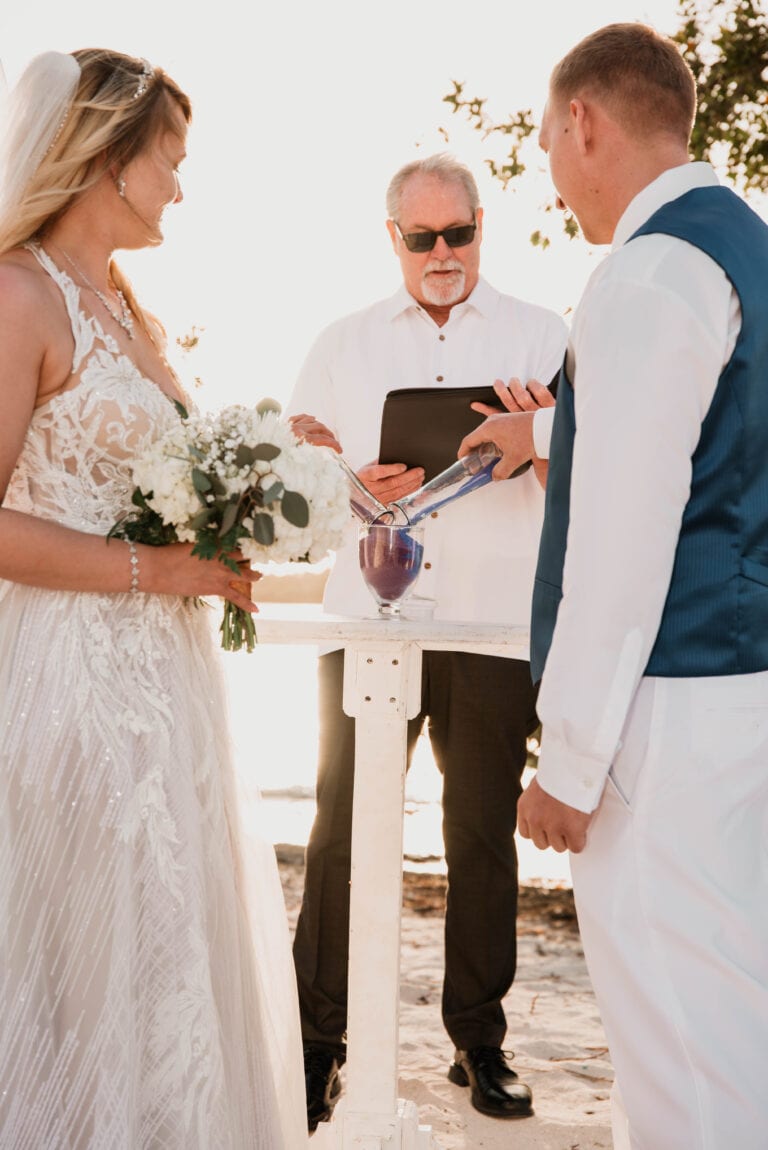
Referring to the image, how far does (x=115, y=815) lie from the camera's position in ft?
7.84

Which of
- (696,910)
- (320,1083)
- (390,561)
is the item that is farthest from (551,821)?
(320,1083)

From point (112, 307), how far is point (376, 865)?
1.35 metres

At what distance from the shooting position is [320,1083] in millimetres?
3602

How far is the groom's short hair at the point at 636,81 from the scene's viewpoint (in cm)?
225

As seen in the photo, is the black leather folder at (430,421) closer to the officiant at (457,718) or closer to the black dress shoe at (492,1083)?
the officiant at (457,718)

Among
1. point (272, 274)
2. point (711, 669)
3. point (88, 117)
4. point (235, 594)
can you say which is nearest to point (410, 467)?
point (235, 594)

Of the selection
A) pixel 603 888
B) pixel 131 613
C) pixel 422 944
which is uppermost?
pixel 131 613

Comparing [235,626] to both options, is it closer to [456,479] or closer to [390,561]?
[390,561]

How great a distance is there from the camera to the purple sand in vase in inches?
119

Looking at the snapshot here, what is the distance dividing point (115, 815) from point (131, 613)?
385 mm

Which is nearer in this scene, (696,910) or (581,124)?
(696,910)

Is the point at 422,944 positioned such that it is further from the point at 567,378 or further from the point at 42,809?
the point at 567,378

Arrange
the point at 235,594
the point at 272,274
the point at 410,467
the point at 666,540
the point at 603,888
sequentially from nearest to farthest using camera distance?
the point at 666,540, the point at 603,888, the point at 235,594, the point at 410,467, the point at 272,274

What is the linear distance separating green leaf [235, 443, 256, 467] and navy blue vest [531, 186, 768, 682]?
2.55 ft
